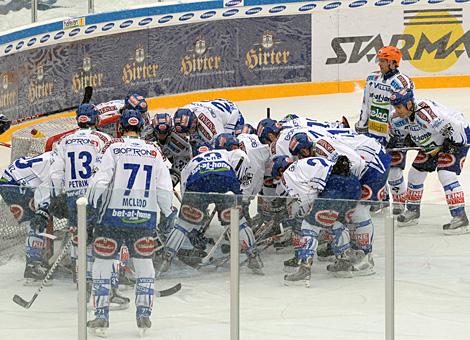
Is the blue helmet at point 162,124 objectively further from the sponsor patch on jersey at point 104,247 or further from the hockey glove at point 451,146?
the sponsor patch on jersey at point 104,247

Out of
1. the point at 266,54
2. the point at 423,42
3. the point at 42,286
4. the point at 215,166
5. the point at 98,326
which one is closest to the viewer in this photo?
the point at 98,326

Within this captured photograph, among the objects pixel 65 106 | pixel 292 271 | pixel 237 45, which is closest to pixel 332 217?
pixel 292 271

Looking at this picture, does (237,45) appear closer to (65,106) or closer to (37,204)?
(65,106)

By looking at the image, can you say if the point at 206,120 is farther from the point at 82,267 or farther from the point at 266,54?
the point at 266,54

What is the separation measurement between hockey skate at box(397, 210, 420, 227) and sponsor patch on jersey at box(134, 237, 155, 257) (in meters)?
1.20

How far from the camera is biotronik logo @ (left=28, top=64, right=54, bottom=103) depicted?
15281mm

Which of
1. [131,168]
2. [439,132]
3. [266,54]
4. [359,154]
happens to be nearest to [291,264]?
[131,168]

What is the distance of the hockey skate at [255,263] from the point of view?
7.13 m

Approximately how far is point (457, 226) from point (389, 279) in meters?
0.46

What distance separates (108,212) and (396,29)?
10426 millimetres

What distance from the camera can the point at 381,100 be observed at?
38.1 ft

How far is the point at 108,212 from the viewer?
731cm

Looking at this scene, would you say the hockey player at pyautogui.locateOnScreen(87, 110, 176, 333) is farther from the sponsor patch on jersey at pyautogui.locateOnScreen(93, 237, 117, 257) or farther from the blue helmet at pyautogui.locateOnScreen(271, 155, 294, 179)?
the blue helmet at pyautogui.locateOnScreen(271, 155, 294, 179)

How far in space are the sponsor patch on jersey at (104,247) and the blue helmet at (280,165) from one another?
8.63 feet
